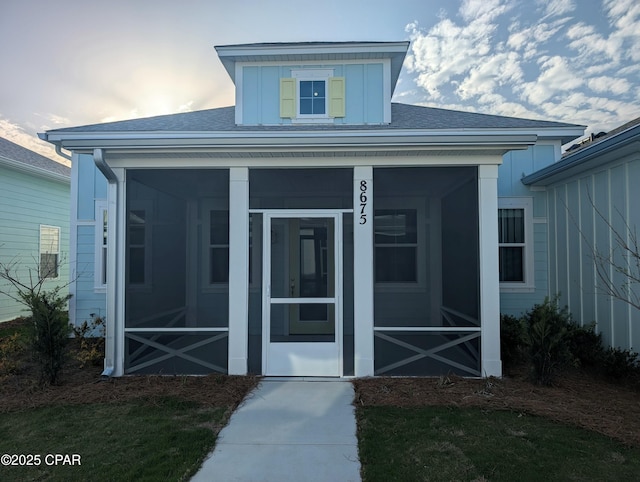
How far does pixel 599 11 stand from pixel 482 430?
9.24m

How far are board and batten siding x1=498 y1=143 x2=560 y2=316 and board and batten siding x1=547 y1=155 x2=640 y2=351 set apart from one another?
0.18m

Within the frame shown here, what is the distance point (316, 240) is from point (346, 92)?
377 cm

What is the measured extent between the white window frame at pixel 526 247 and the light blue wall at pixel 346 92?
2957 mm

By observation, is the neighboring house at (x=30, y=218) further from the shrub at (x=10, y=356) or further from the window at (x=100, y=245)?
the shrub at (x=10, y=356)

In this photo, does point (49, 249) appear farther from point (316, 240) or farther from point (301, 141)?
point (301, 141)

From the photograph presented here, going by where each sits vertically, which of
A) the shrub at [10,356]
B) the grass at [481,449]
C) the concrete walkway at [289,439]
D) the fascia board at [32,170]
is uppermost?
the fascia board at [32,170]

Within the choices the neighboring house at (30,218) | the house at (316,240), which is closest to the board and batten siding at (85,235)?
the house at (316,240)

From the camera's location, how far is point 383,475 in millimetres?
2736

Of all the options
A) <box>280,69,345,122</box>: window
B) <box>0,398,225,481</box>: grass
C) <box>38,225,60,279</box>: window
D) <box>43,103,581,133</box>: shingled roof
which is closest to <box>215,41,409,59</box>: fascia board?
<box>280,69,345,122</box>: window

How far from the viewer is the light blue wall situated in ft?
24.4

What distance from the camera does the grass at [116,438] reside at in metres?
2.81

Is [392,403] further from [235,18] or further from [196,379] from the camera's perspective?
[235,18]

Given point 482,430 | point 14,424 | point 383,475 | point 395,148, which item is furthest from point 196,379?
point 395,148

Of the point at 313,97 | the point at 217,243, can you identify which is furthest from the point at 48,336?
the point at 313,97
